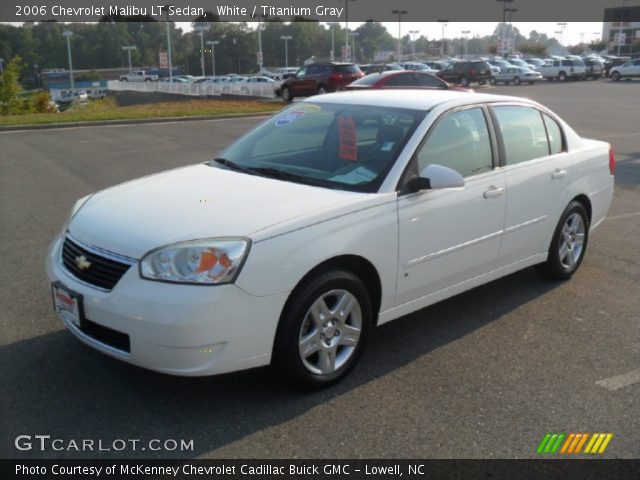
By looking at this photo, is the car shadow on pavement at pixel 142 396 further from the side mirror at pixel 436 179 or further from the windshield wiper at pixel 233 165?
the windshield wiper at pixel 233 165

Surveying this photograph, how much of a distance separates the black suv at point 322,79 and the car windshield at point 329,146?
2372 cm

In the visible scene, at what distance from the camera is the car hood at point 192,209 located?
347 centimetres

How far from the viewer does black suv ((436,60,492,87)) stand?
1641 inches

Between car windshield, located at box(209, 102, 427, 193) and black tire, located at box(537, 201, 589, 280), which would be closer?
car windshield, located at box(209, 102, 427, 193)

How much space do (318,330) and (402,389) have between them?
1.99 ft

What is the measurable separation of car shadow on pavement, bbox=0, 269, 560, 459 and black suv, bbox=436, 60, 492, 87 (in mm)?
39494

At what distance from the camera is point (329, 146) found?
4.54 metres

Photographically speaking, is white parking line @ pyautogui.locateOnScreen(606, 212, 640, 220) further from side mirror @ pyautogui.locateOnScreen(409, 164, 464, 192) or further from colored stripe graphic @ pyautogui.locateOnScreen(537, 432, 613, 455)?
colored stripe graphic @ pyautogui.locateOnScreen(537, 432, 613, 455)

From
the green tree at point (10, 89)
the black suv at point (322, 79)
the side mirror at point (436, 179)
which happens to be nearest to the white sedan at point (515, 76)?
the black suv at point (322, 79)

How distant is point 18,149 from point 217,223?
12135 mm

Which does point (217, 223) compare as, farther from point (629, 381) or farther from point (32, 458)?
point (629, 381)

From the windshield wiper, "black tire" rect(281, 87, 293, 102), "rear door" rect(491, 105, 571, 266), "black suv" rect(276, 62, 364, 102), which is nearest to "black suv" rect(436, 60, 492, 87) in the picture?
"black suv" rect(276, 62, 364, 102)

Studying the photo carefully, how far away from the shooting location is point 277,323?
3.48 m

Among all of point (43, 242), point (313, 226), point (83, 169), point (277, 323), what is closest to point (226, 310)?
point (277, 323)
